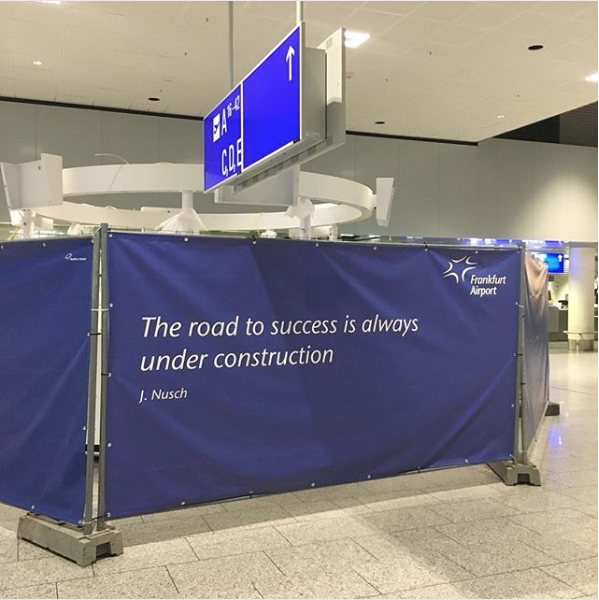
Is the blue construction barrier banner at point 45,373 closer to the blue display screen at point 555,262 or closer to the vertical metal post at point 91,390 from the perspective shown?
the vertical metal post at point 91,390

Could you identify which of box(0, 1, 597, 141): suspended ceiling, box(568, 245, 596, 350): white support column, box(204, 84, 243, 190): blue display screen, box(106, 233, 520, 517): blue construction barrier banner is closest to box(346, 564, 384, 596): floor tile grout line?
box(106, 233, 520, 517): blue construction barrier banner

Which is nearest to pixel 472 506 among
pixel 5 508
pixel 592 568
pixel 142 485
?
pixel 592 568

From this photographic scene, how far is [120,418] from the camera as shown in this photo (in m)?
3.26

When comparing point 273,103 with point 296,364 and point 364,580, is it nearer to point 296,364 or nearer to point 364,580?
point 296,364

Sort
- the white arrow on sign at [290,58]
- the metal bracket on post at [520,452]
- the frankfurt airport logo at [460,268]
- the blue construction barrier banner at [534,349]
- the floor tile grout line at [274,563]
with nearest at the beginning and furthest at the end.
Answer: the floor tile grout line at [274,563] → the white arrow on sign at [290,58] → the frankfurt airport logo at [460,268] → the metal bracket on post at [520,452] → the blue construction barrier banner at [534,349]

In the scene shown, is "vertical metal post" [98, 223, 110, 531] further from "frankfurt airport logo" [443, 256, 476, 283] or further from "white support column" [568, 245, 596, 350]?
"white support column" [568, 245, 596, 350]

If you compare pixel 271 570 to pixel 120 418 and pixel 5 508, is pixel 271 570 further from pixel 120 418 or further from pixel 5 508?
pixel 5 508

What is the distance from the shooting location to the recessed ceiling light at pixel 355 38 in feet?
28.0

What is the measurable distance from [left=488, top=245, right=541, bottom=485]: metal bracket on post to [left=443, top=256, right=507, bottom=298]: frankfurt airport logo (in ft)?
0.77

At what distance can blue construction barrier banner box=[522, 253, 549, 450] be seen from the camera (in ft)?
15.9

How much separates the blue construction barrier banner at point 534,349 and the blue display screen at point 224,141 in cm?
232

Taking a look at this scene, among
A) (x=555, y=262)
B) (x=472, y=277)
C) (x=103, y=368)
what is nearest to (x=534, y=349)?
(x=472, y=277)

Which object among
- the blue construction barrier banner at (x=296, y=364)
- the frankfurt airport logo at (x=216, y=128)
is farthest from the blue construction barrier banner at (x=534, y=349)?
the frankfurt airport logo at (x=216, y=128)

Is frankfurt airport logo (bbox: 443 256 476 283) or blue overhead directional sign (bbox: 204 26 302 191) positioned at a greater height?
blue overhead directional sign (bbox: 204 26 302 191)
